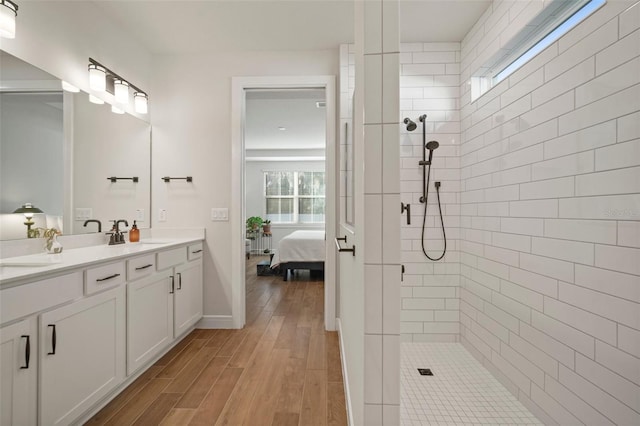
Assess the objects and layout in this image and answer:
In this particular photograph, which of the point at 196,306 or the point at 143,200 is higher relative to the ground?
the point at 143,200

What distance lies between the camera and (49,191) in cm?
185

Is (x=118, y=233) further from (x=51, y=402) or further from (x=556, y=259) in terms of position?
(x=556, y=259)

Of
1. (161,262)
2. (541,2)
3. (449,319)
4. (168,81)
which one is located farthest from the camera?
(168,81)

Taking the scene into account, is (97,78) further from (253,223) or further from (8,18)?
(253,223)

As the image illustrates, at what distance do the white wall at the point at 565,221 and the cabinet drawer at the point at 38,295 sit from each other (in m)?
2.40

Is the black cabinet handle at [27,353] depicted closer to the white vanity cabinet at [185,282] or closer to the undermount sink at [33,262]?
the undermount sink at [33,262]

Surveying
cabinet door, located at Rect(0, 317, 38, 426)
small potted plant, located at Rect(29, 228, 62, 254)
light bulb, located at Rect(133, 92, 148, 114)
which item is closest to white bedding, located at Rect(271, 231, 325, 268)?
light bulb, located at Rect(133, 92, 148, 114)

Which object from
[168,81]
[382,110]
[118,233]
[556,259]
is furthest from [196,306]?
[556,259]

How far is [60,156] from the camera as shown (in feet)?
6.34

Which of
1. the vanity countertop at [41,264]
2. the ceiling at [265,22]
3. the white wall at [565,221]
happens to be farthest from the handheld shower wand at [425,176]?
the vanity countertop at [41,264]

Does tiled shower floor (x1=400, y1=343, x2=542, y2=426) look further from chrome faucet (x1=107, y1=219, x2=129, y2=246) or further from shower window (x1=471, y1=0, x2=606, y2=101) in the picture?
chrome faucet (x1=107, y1=219, x2=129, y2=246)

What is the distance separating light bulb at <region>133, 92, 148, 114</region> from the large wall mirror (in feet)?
0.34

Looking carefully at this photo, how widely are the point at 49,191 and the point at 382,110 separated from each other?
2.13m

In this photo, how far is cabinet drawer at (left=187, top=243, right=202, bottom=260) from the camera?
2621mm
